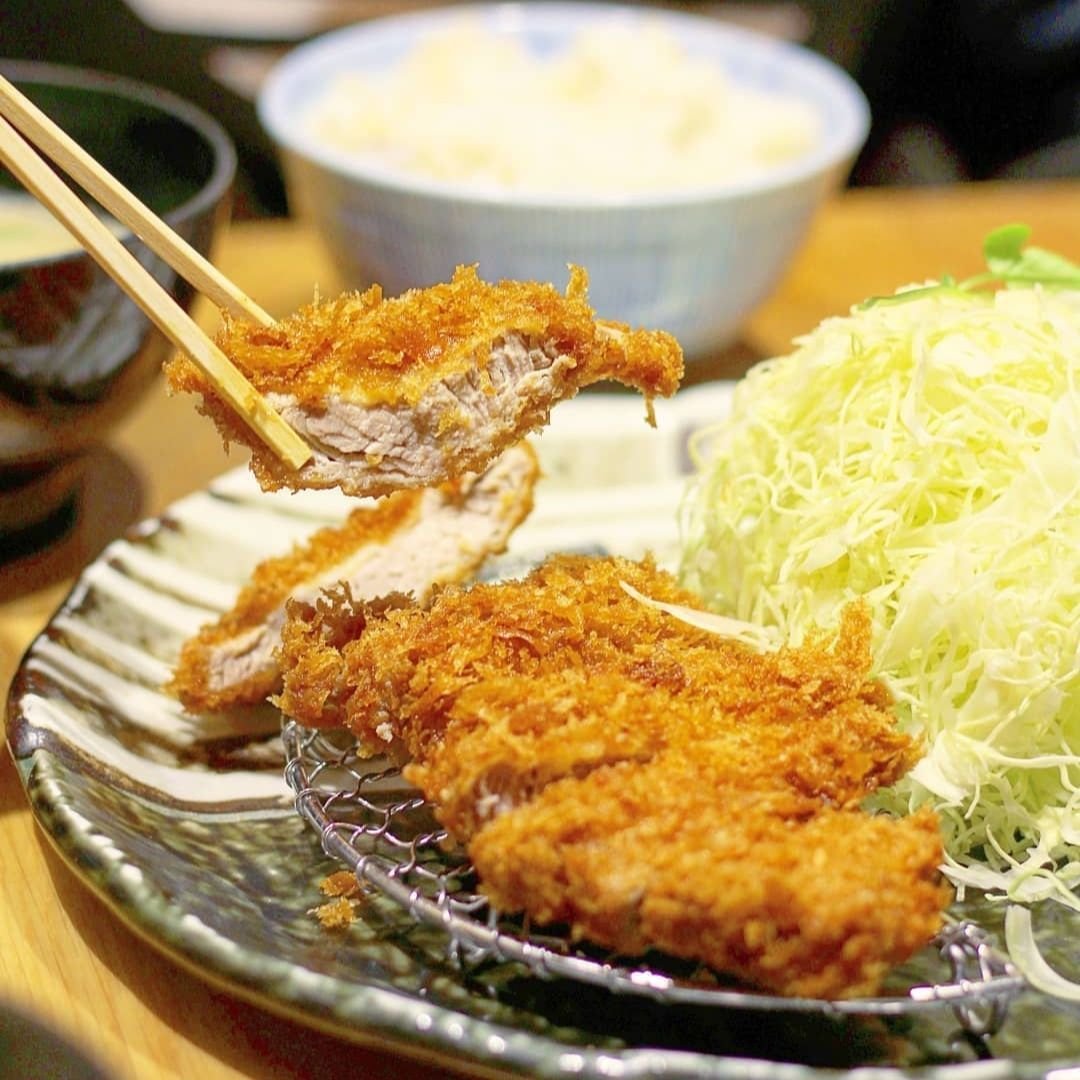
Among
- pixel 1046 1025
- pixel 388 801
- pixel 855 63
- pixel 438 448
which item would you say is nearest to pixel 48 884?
pixel 388 801

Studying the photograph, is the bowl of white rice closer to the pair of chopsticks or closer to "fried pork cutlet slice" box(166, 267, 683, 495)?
"fried pork cutlet slice" box(166, 267, 683, 495)

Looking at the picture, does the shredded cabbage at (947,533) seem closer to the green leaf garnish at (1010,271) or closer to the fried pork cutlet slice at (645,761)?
the green leaf garnish at (1010,271)

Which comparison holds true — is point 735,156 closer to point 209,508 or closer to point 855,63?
point 209,508

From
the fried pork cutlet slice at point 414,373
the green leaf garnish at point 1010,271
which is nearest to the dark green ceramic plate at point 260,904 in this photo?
the fried pork cutlet slice at point 414,373

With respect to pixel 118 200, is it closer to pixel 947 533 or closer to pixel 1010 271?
pixel 947 533

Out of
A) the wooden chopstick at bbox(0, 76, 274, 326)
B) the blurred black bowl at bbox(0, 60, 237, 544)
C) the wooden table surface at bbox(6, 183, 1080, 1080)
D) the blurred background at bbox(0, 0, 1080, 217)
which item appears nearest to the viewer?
the wooden table surface at bbox(6, 183, 1080, 1080)

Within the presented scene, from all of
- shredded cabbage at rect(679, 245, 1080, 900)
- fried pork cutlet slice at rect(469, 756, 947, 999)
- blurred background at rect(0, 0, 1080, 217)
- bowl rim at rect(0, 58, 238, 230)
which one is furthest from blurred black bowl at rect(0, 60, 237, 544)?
blurred background at rect(0, 0, 1080, 217)

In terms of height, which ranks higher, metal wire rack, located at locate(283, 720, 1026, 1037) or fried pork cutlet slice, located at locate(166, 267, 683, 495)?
fried pork cutlet slice, located at locate(166, 267, 683, 495)
